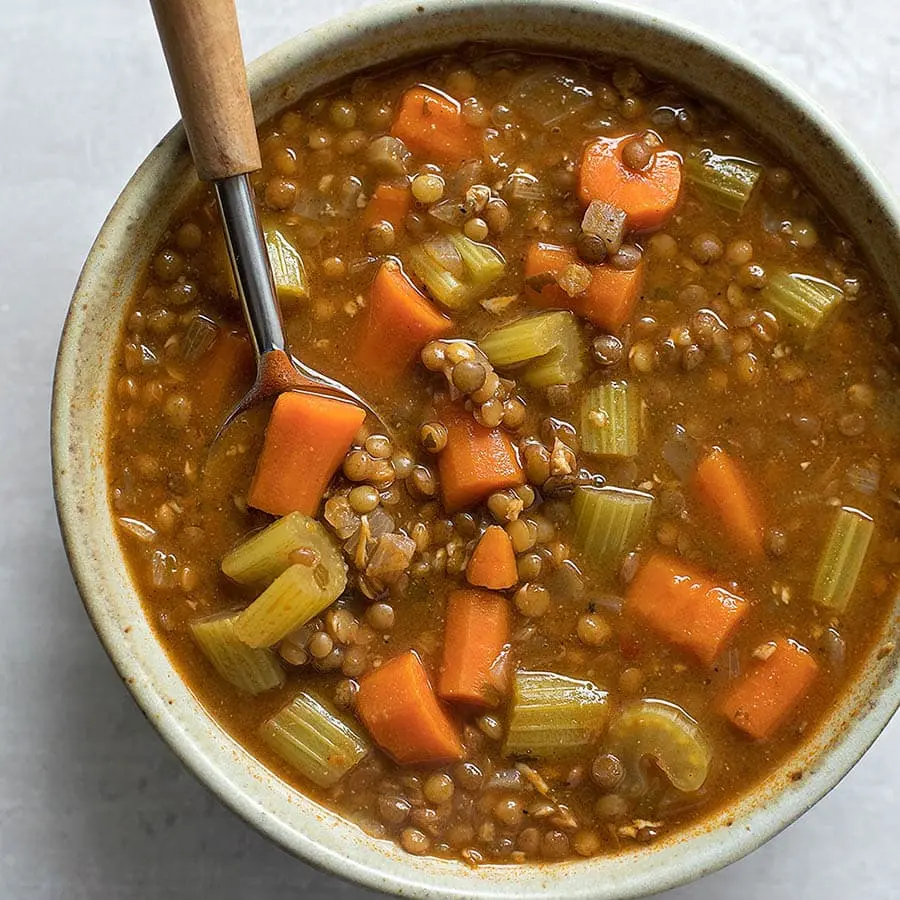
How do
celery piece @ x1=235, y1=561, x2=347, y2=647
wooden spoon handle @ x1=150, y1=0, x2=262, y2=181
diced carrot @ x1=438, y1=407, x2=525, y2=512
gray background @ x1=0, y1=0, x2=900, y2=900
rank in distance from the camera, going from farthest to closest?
gray background @ x1=0, y1=0, x2=900, y2=900
diced carrot @ x1=438, y1=407, x2=525, y2=512
celery piece @ x1=235, y1=561, x2=347, y2=647
wooden spoon handle @ x1=150, y1=0, x2=262, y2=181

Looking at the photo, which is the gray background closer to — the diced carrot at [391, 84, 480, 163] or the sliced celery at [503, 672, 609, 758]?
the diced carrot at [391, 84, 480, 163]

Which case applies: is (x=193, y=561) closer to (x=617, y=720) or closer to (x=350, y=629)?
(x=350, y=629)

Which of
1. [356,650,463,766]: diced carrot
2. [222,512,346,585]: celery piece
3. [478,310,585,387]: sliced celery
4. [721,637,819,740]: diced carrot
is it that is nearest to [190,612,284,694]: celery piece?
[222,512,346,585]: celery piece

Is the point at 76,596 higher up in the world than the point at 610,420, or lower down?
lower down

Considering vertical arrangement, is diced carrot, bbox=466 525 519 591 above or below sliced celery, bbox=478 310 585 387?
below

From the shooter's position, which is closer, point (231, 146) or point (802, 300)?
point (231, 146)

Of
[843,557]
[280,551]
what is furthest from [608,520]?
[280,551]

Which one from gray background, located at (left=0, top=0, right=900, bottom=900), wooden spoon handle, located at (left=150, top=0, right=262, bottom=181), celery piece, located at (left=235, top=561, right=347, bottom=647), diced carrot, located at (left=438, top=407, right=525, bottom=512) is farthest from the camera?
gray background, located at (left=0, top=0, right=900, bottom=900)

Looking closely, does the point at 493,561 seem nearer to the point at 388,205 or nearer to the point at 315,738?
the point at 315,738
